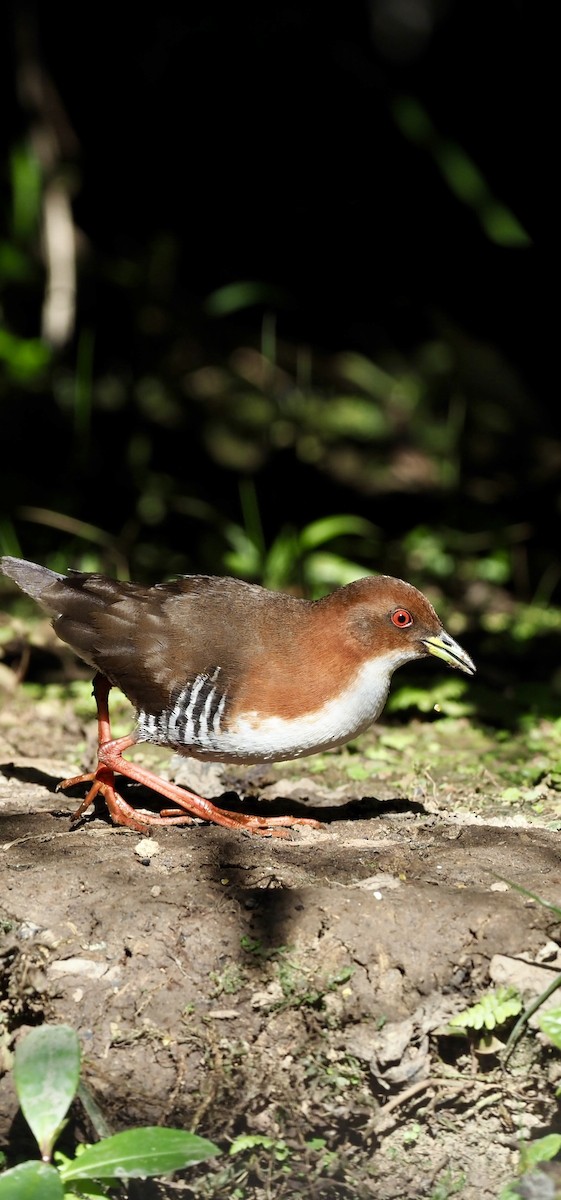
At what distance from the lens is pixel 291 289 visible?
12000 mm

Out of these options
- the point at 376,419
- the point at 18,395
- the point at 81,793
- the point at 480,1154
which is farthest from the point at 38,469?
the point at 480,1154

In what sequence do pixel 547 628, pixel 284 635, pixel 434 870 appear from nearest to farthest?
pixel 434 870 < pixel 284 635 < pixel 547 628

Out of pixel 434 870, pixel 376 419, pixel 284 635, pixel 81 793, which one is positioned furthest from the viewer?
pixel 376 419

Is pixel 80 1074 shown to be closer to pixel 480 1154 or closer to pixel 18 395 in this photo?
pixel 480 1154

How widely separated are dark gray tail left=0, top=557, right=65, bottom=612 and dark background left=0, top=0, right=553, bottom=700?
2.81 m

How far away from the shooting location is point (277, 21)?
34.4 ft

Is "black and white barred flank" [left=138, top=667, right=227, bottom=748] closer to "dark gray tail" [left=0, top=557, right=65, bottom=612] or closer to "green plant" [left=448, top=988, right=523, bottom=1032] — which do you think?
"dark gray tail" [left=0, top=557, right=65, bottom=612]

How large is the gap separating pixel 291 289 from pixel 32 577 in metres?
7.62

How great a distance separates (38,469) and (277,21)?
171 inches

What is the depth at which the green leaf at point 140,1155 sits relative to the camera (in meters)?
3.34

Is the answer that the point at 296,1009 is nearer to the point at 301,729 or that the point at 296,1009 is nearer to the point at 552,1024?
the point at 552,1024

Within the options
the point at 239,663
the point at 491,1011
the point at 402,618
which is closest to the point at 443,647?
the point at 402,618

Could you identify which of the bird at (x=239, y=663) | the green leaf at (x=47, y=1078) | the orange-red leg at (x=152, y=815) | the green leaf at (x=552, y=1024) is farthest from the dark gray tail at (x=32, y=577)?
the green leaf at (x=552, y=1024)

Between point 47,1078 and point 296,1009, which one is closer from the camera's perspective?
point 47,1078
